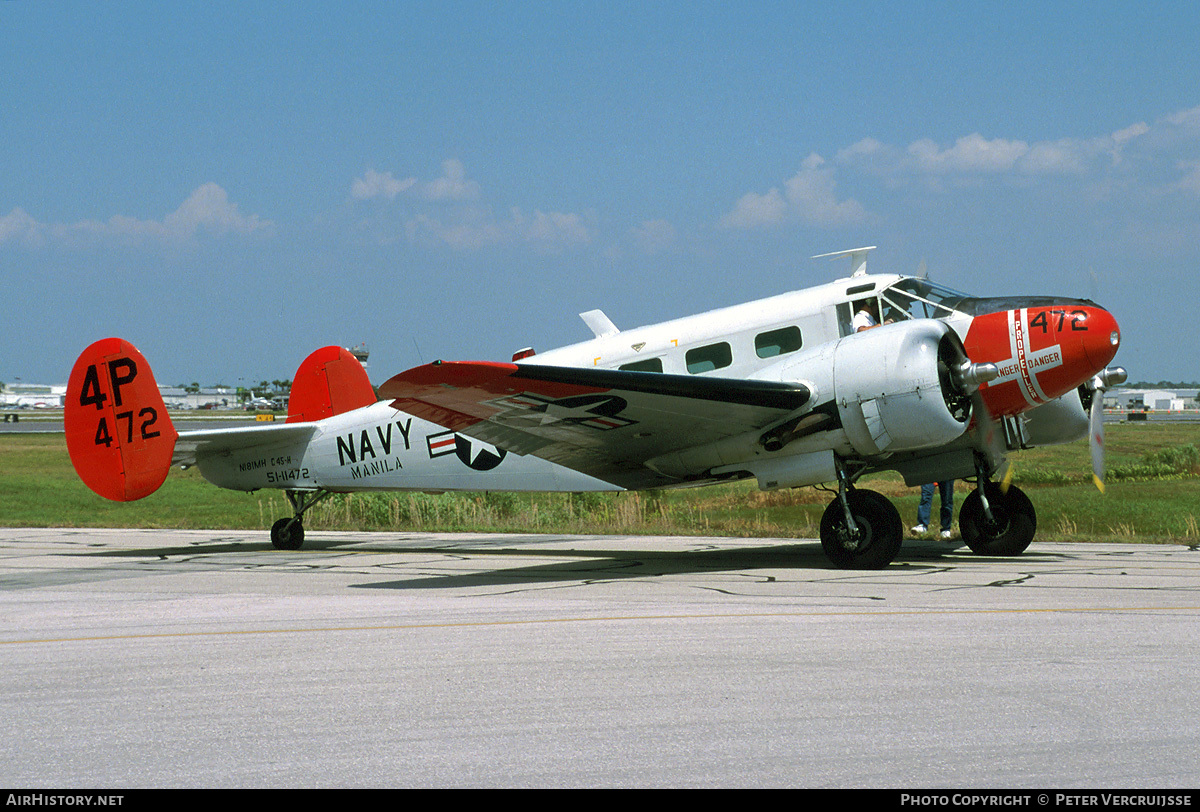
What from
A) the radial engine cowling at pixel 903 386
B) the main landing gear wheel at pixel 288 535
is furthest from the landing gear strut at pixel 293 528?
the radial engine cowling at pixel 903 386

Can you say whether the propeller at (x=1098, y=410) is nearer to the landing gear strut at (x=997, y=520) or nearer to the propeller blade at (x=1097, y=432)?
the propeller blade at (x=1097, y=432)

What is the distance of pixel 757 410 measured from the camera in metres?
11.5

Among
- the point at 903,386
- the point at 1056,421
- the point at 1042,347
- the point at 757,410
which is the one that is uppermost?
the point at 1042,347

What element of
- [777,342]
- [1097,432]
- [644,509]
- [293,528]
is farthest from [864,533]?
[644,509]

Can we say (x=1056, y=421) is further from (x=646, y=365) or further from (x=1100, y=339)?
(x=646, y=365)

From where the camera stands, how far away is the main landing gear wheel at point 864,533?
455 inches

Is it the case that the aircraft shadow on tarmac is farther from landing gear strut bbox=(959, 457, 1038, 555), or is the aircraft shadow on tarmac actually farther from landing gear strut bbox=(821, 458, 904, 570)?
landing gear strut bbox=(959, 457, 1038, 555)

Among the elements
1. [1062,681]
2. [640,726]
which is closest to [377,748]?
[640,726]

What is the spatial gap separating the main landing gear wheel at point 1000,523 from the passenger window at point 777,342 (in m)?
3.36

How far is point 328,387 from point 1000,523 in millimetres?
10402

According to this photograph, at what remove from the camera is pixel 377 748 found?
4.55 meters

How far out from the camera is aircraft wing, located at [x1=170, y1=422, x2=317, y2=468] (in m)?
16.2

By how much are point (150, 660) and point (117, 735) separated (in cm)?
209

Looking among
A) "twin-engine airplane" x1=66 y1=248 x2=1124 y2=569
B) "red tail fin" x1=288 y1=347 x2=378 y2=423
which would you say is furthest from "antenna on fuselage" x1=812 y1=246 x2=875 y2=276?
"red tail fin" x1=288 y1=347 x2=378 y2=423
